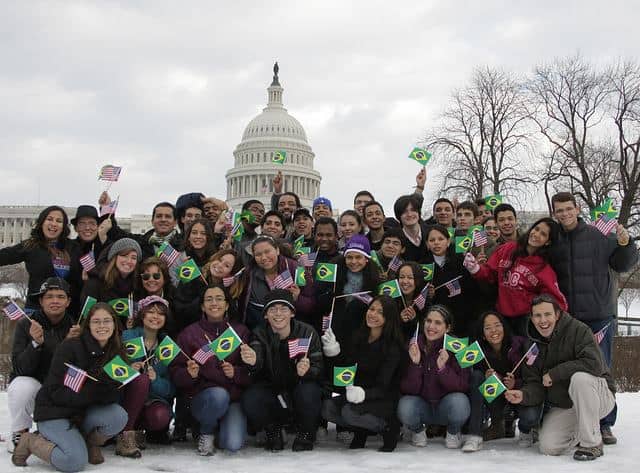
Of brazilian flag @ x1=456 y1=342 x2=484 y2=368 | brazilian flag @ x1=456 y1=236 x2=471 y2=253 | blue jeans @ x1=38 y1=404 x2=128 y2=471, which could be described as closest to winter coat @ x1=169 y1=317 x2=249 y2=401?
blue jeans @ x1=38 y1=404 x2=128 y2=471

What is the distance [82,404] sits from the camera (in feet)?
18.5

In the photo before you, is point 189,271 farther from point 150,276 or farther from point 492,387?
point 492,387

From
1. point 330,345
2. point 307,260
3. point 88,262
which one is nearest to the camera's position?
point 330,345

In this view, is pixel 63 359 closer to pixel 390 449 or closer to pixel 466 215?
pixel 390 449

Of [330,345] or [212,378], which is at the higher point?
[330,345]

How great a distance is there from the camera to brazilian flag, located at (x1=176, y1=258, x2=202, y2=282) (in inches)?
261

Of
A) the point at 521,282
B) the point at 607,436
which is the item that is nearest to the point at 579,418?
the point at 607,436

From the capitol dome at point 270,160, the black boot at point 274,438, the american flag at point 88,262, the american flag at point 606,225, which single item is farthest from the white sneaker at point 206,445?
the capitol dome at point 270,160

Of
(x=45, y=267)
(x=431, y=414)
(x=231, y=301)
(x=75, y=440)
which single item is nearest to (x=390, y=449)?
(x=431, y=414)

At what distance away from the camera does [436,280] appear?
715 cm

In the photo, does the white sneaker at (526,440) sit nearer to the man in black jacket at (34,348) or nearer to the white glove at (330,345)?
the white glove at (330,345)

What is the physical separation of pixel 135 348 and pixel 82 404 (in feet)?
1.92

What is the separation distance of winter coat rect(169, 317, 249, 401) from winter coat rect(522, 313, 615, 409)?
243cm

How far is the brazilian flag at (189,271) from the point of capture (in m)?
6.63
